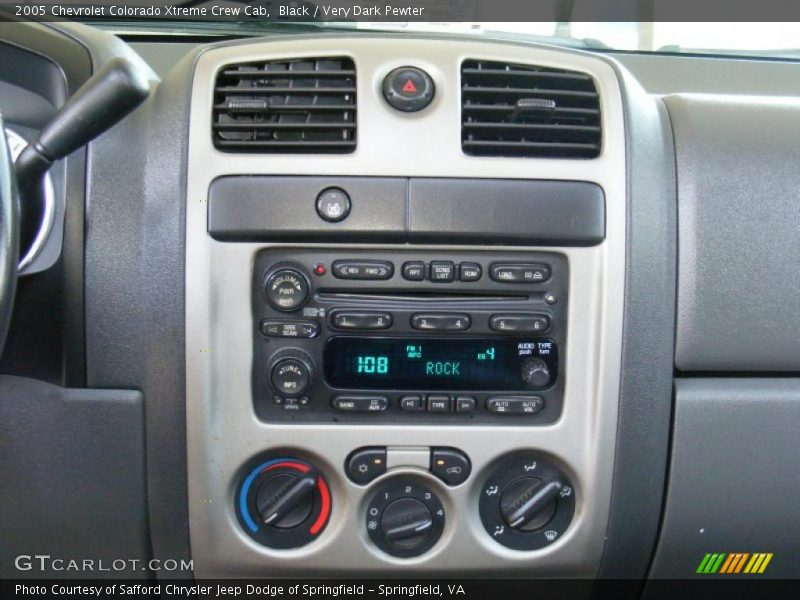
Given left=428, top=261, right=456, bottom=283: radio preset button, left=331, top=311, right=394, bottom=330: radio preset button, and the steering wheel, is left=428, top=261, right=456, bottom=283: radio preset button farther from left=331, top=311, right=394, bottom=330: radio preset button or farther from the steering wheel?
the steering wheel

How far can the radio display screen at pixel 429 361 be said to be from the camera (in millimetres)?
1292

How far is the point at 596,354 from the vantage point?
129 centimetres

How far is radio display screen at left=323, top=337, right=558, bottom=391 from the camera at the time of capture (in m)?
1.29

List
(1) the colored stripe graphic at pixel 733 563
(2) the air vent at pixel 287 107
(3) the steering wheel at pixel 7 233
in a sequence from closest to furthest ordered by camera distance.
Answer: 1. (3) the steering wheel at pixel 7 233
2. (2) the air vent at pixel 287 107
3. (1) the colored stripe graphic at pixel 733 563

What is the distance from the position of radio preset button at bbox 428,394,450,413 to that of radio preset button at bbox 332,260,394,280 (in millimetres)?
206

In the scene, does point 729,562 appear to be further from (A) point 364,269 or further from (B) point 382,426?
(A) point 364,269

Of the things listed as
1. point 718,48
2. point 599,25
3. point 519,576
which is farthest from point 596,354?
point 718,48

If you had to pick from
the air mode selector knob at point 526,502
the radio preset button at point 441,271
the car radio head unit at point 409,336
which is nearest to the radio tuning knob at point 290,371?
the car radio head unit at point 409,336

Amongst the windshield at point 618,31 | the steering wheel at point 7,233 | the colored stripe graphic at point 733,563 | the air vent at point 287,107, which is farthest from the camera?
Result: the windshield at point 618,31

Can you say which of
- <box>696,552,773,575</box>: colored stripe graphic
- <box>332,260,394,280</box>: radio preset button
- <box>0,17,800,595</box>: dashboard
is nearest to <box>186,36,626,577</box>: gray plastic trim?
<box>0,17,800,595</box>: dashboard

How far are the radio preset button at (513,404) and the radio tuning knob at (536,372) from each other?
3 centimetres

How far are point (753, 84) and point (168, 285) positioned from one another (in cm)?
133

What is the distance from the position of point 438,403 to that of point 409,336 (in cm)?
11

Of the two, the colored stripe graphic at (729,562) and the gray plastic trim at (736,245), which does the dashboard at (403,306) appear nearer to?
the gray plastic trim at (736,245)
